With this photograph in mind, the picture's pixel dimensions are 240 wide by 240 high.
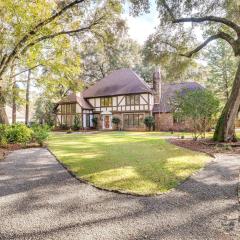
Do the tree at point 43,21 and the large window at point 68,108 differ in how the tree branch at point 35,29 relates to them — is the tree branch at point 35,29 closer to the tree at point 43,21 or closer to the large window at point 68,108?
the tree at point 43,21

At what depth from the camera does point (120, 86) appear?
3584cm

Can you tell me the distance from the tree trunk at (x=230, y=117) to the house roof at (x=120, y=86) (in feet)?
57.7

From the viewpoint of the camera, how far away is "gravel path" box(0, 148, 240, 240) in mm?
4160

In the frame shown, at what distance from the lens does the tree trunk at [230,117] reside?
14.9 m

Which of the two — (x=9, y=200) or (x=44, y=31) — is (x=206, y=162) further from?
(x=44, y=31)

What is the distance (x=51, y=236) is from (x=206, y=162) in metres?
6.97

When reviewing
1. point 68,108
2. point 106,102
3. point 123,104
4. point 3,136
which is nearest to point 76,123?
point 68,108

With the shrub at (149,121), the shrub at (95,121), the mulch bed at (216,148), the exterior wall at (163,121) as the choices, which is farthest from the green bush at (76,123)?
the mulch bed at (216,148)

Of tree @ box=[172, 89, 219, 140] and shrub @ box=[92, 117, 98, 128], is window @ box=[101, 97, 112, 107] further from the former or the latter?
tree @ box=[172, 89, 219, 140]

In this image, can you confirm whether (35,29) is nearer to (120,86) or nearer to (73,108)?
(120,86)

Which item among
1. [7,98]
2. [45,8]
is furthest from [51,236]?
[7,98]

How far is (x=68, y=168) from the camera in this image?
345 inches

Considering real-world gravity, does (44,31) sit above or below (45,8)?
below

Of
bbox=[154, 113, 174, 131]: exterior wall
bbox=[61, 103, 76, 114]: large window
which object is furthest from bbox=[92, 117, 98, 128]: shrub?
bbox=[154, 113, 174, 131]: exterior wall
